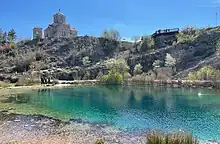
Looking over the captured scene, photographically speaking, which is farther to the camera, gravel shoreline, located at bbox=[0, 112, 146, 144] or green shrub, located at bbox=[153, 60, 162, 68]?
green shrub, located at bbox=[153, 60, 162, 68]

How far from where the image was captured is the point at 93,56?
136 meters

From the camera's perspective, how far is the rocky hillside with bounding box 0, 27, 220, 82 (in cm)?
10888

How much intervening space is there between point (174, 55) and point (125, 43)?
3751cm

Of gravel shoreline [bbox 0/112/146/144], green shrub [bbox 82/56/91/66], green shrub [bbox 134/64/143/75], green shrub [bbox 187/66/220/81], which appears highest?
green shrub [bbox 82/56/91/66]

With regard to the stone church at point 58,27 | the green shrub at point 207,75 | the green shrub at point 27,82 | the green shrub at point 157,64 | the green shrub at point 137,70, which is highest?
the stone church at point 58,27

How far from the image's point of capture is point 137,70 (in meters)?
106

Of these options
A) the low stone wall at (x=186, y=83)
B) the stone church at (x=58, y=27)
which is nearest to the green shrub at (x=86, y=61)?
the low stone wall at (x=186, y=83)

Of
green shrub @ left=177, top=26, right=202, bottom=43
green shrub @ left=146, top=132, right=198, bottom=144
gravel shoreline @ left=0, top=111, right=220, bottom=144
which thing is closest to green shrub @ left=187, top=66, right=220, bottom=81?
green shrub @ left=177, top=26, right=202, bottom=43

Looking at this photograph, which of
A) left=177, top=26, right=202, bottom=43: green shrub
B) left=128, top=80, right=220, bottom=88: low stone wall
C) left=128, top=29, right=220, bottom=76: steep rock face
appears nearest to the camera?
left=128, top=80, right=220, bottom=88: low stone wall

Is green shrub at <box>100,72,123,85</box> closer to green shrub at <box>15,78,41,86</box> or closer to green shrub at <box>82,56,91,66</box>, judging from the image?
green shrub at <box>15,78,41,86</box>

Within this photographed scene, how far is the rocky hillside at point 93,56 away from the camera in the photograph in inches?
4286

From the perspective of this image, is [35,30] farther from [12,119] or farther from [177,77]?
[12,119]

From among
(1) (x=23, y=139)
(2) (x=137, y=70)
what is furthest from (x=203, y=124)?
(2) (x=137, y=70)

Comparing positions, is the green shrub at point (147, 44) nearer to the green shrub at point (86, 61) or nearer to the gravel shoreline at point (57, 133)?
the green shrub at point (86, 61)
